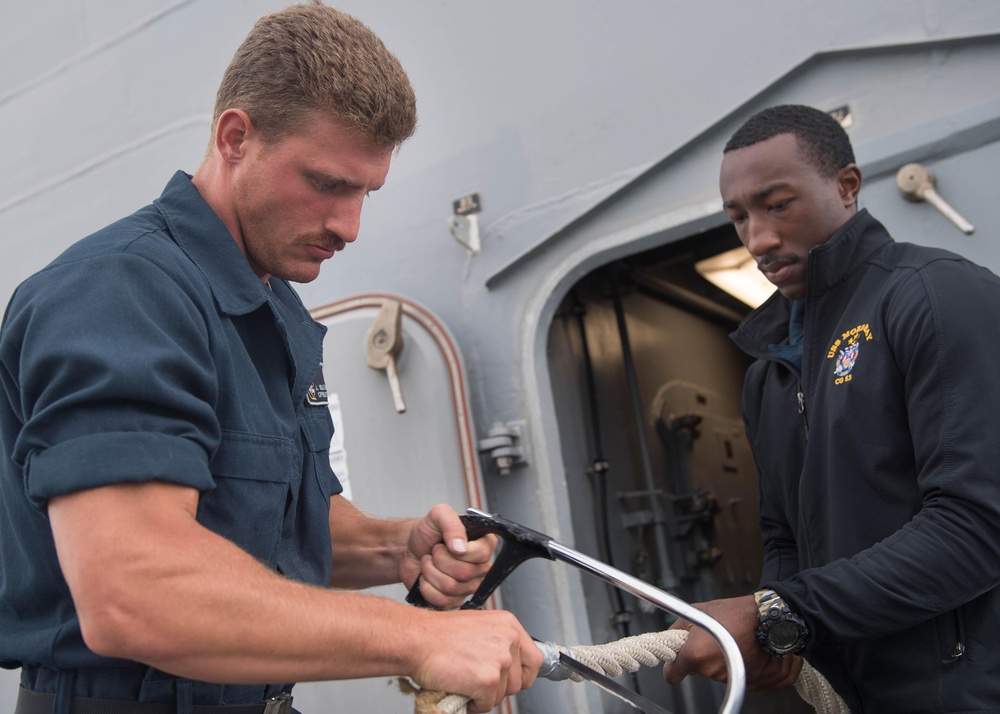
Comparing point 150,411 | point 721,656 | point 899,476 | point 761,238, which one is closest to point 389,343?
point 761,238

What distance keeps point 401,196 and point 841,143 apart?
1561 millimetres

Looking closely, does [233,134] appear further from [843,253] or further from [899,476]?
[899,476]

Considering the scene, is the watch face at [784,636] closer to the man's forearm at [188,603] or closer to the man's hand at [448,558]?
the man's hand at [448,558]

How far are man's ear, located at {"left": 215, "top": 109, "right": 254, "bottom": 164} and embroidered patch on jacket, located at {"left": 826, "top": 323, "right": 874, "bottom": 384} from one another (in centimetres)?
113

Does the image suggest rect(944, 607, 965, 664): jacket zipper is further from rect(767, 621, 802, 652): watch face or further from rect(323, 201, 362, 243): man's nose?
rect(323, 201, 362, 243): man's nose

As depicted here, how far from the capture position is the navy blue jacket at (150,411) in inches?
42.8

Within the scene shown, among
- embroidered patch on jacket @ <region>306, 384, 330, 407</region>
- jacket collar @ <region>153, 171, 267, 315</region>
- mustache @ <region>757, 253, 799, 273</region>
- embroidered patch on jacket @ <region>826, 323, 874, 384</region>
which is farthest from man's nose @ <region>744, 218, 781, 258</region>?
jacket collar @ <region>153, 171, 267, 315</region>

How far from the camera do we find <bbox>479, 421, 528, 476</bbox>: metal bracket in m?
2.77

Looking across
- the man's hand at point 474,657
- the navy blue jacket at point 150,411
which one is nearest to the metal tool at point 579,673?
the man's hand at point 474,657

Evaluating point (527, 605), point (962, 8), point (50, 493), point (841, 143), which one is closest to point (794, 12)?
point (962, 8)

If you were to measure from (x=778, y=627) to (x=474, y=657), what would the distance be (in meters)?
0.70

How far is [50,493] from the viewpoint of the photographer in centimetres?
105

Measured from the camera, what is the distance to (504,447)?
2.78m

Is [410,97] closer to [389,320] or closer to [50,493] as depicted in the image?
Result: [50,493]
